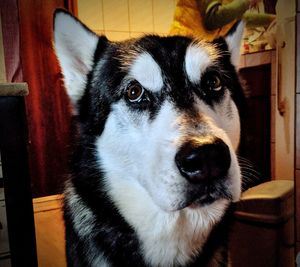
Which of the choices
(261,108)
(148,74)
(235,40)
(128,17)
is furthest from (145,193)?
(261,108)

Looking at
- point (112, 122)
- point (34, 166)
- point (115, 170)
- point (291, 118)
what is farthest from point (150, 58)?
point (291, 118)

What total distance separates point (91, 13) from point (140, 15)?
232mm

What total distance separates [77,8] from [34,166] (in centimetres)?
72

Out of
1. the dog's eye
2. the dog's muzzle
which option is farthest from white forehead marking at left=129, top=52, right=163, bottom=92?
the dog's muzzle

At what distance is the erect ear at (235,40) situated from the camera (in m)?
1.25

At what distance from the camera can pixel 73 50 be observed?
1098mm

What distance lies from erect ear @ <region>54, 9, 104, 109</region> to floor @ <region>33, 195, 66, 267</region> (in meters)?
0.50

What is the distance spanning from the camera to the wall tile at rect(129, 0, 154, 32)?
1457mm

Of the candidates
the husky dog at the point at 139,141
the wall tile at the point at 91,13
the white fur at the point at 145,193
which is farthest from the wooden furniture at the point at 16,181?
the wall tile at the point at 91,13

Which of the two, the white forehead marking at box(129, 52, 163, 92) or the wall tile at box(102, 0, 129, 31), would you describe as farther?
the wall tile at box(102, 0, 129, 31)

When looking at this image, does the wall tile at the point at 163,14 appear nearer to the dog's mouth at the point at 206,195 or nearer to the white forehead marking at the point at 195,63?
the white forehead marking at the point at 195,63

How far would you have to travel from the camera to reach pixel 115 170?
1036mm

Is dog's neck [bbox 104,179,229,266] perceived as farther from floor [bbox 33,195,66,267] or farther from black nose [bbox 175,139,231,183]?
floor [bbox 33,195,66,267]

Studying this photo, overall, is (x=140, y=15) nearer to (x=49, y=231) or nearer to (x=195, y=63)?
(x=195, y=63)
